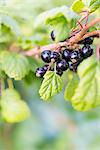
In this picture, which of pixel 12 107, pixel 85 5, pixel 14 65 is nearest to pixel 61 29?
pixel 85 5

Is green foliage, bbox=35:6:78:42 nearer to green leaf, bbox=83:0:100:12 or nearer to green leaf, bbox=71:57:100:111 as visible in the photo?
green leaf, bbox=83:0:100:12

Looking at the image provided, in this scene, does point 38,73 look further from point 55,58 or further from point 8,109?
point 8,109

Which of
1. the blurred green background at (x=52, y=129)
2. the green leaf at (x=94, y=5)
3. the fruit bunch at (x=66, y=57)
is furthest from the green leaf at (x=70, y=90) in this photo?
the blurred green background at (x=52, y=129)

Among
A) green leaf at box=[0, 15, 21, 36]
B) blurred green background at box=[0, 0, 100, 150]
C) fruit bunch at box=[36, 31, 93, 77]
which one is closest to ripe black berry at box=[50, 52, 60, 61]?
fruit bunch at box=[36, 31, 93, 77]

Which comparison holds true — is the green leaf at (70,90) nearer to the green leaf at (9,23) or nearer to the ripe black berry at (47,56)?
the ripe black berry at (47,56)

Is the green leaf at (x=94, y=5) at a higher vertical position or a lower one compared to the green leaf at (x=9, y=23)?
lower

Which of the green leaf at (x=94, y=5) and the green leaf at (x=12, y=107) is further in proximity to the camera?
the green leaf at (x=12, y=107)

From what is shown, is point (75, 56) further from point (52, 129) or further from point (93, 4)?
point (52, 129)
